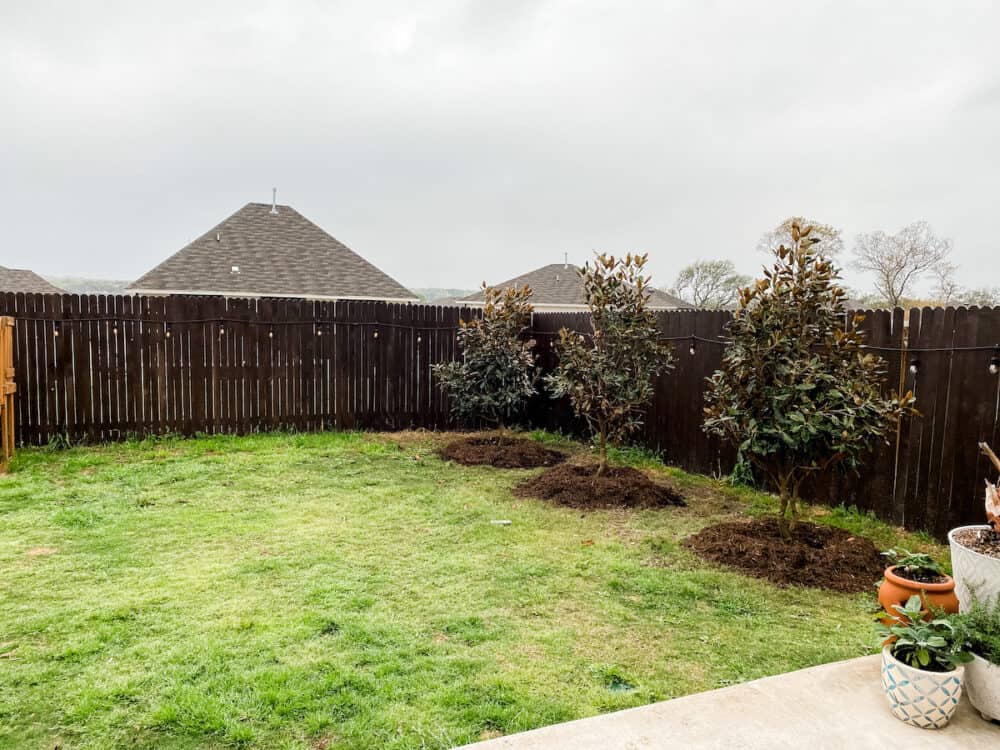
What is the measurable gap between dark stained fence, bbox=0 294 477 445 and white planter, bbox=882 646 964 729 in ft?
23.8

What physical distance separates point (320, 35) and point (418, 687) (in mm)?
11174

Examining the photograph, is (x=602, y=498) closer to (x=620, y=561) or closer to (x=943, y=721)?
(x=620, y=561)

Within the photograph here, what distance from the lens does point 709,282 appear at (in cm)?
2858

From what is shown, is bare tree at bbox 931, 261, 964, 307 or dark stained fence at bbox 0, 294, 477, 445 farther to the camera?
bare tree at bbox 931, 261, 964, 307

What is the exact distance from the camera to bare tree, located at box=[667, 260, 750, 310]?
27.5 meters

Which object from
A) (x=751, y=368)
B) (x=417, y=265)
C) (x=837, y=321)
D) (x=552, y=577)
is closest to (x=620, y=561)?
(x=552, y=577)

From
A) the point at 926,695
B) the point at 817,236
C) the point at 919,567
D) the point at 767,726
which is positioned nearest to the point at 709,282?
the point at 817,236

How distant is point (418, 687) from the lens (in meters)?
2.21

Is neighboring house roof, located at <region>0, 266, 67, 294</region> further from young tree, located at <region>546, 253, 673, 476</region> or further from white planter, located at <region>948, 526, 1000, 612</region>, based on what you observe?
white planter, located at <region>948, 526, 1000, 612</region>

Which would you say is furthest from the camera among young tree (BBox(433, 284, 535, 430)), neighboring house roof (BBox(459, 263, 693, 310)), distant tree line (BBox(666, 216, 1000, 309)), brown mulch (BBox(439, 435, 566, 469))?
distant tree line (BBox(666, 216, 1000, 309))

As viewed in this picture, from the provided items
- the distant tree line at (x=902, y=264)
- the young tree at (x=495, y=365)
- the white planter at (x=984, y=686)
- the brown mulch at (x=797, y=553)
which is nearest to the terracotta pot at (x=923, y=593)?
the white planter at (x=984, y=686)

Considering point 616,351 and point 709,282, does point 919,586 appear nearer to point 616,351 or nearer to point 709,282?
point 616,351

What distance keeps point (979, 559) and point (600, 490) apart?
3178 mm

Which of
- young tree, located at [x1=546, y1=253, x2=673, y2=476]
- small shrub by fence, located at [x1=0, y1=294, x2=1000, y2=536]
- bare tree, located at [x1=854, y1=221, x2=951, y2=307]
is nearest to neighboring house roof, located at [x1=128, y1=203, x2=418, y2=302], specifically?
small shrub by fence, located at [x1=0, y1=294, x2=1000, y2=536]
